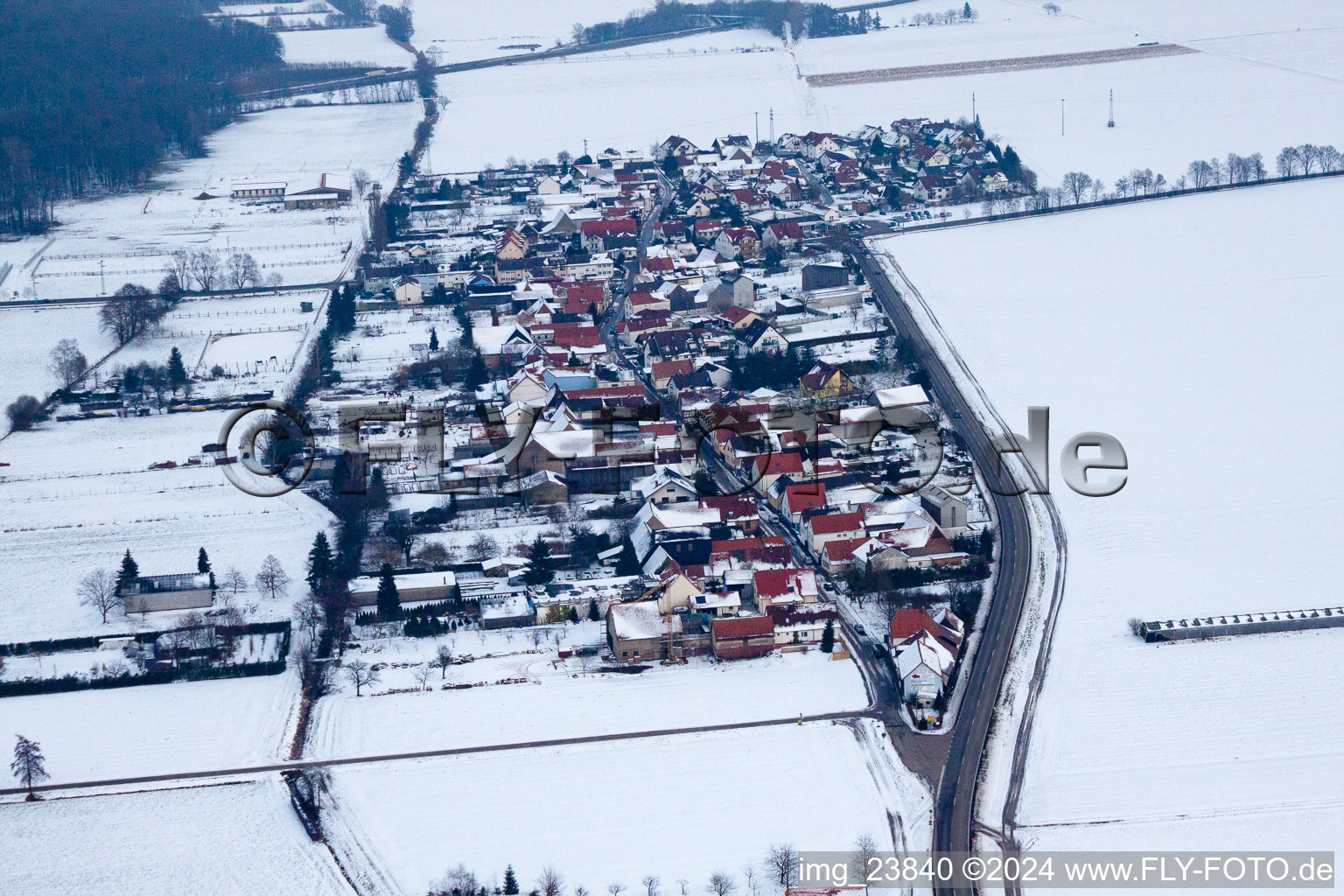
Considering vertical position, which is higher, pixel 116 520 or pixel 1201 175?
pixel 1201 175

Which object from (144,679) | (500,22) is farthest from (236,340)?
(500,22)

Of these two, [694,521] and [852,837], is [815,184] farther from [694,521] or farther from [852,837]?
A: [852,837]

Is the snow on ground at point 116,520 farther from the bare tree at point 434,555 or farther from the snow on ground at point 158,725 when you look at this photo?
the snow on ground at point 158,725

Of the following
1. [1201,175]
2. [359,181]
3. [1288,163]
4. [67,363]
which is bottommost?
[67,363]

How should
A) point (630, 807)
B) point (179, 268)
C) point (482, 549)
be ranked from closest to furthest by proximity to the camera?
point (630, 807)
point (482, 549)
point (179, 268)

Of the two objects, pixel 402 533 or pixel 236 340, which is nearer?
pixel 402 533

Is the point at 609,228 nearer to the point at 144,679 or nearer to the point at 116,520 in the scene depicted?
the point at 116,520

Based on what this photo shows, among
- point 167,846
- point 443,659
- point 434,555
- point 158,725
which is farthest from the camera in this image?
point 434,555

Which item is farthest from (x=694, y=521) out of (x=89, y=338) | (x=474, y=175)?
(x=474, y=175)
